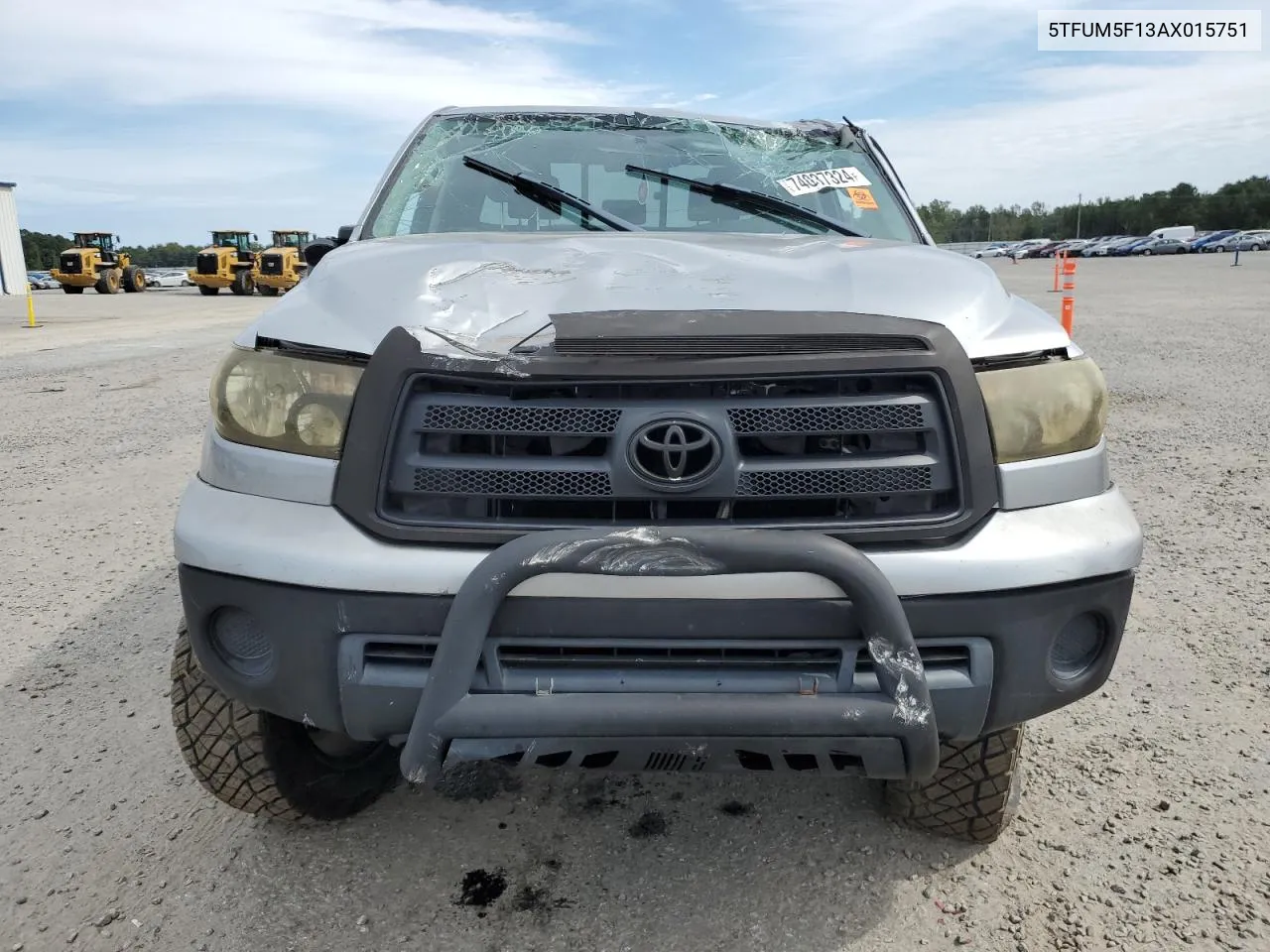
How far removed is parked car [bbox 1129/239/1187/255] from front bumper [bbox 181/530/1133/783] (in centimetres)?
7631

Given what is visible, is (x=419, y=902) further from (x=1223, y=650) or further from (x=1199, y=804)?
(x=1223, y=650)

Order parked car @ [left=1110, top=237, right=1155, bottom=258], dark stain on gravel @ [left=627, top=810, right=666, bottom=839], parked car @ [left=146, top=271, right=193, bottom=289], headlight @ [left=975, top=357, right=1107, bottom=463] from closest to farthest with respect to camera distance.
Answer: headlight @ [left=975, top=357, right=1107, bottom=463], dark stain on gravel @ [left=627, top=810, right=666, bottom=839], parked car @ [left=146, top=271, right=193, bottom=289], parked car @ [left=1110, top=237, right=1155, bottom=258]

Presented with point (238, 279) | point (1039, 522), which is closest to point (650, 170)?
point (1039, 522)

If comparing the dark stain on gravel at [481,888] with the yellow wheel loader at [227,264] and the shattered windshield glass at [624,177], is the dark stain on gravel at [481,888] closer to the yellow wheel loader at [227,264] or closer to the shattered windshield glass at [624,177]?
the shattered windshield glass at [624,177]

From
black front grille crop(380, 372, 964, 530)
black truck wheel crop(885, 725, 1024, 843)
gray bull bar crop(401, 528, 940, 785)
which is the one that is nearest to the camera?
gray bull bar crop(401, 528, 940, 785)

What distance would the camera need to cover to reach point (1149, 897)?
221 centimetres

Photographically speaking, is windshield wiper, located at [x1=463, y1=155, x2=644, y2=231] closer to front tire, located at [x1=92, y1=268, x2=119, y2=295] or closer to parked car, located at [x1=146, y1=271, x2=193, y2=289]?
front tire, located at [x1=92, y1=268, x2=119, y2=295]

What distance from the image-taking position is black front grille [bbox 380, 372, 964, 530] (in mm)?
1759

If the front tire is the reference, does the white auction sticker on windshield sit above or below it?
above

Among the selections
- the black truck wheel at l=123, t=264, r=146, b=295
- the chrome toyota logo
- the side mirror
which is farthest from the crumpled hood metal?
the black truck wheel at l=123, t=264, r=146, b=295

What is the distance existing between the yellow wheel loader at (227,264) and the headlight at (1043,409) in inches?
1336

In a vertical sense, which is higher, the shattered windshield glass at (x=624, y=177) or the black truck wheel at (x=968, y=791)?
the shattered windshield glass at (x=624, y=177)

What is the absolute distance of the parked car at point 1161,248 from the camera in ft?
220

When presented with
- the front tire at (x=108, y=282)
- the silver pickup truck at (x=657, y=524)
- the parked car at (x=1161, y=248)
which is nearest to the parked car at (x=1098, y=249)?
the parked car at (x=1161, y=248)
